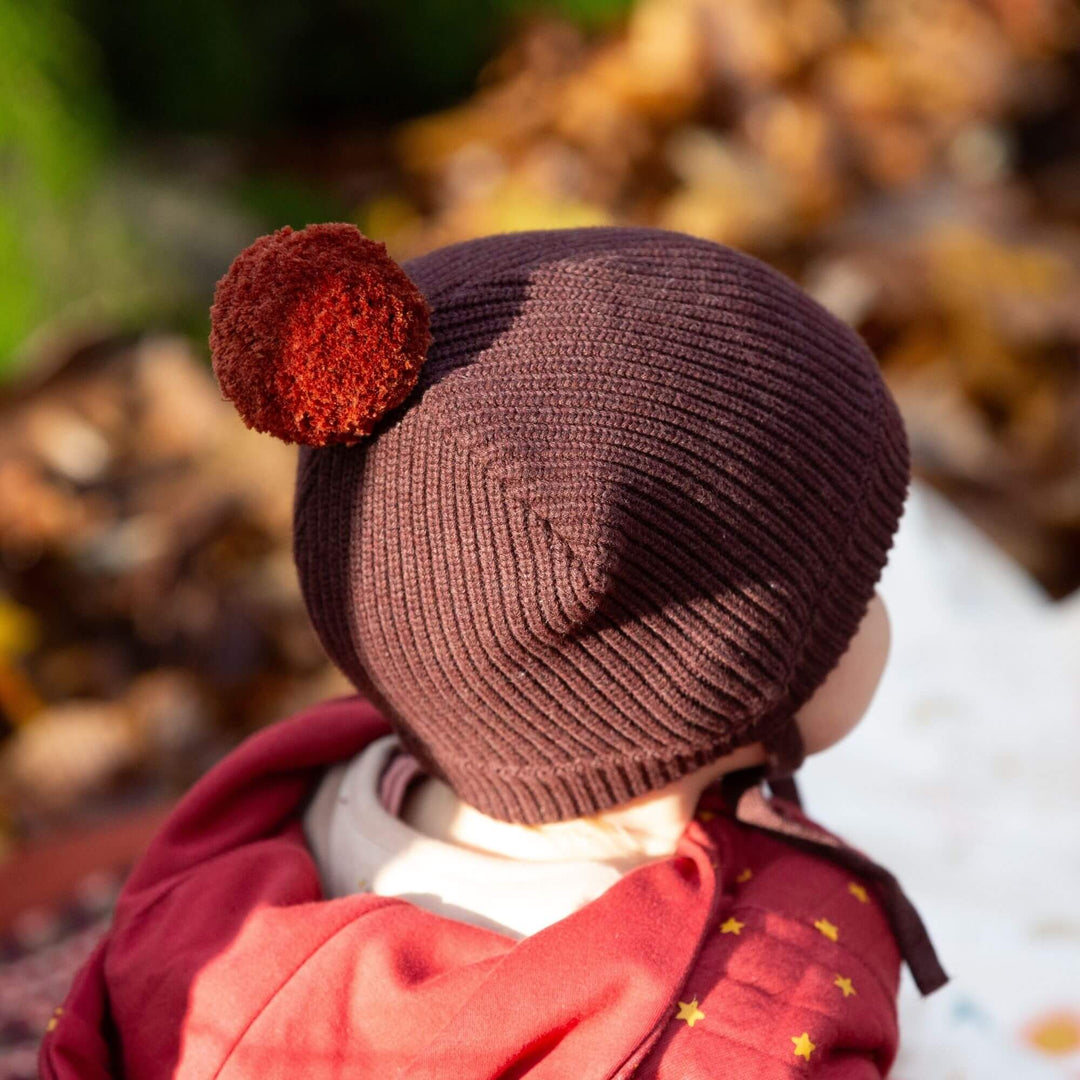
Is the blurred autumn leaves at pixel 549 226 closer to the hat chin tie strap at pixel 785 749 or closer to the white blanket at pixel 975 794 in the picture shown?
the white blanket at pixel 975 794

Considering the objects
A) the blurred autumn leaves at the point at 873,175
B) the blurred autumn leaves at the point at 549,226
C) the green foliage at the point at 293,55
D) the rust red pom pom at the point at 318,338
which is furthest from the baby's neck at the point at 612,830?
the green foliage at the point at 293,55

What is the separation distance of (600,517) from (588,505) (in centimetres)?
1

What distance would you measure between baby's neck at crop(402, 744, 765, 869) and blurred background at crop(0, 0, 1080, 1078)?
1.78 ft

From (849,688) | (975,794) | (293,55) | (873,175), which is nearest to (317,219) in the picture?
(293,55)

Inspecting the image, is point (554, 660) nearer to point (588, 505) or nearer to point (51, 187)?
point (588, 505)

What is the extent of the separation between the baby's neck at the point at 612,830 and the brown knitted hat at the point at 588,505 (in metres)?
0.04

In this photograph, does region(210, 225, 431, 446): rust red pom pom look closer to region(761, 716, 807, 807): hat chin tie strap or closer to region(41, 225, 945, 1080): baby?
region(41, 225, 945, 1080): baby

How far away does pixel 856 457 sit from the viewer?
2.90ft

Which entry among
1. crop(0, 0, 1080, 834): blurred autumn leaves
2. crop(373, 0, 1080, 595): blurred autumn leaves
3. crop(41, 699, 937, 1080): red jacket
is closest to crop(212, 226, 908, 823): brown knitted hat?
crop(41, 699, 937, 1080): red jacket

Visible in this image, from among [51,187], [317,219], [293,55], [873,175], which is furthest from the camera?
[873,175]

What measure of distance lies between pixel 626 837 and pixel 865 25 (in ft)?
10.7

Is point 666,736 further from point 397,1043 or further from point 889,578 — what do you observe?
point 889,578

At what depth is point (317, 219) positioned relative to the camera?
281cm

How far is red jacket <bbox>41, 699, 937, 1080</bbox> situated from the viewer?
0.77 metres
